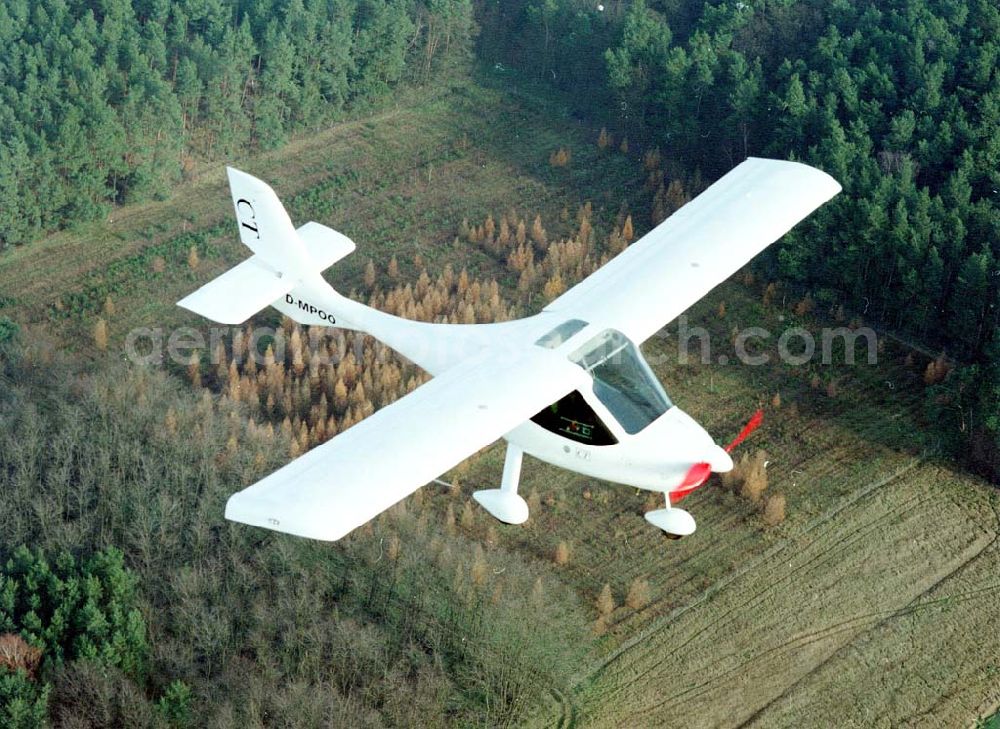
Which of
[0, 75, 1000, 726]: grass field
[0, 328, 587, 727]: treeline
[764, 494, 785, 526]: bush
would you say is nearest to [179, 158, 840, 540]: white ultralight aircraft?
[0, 328, 587, 727]: treeline

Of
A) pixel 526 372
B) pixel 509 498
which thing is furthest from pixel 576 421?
pixel 509 498

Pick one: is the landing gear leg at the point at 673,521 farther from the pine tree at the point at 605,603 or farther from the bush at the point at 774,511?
the bush at the point at 774,511

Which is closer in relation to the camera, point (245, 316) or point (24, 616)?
point (24, 616)

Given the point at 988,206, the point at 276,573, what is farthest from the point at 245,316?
the point at 988,206

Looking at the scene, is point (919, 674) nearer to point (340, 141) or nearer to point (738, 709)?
point (738, 709)

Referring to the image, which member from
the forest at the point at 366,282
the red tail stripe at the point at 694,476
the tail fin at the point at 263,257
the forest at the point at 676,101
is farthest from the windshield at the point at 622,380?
the forest at the point at 676,101

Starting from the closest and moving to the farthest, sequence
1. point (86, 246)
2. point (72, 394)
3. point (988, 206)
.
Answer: point (72, 394)
point (988, 206)
point (86, 246)

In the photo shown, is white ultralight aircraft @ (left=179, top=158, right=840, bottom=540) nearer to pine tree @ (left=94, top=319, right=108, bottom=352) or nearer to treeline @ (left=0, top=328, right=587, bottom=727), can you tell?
treeline @ (left=0, top=328, right=587, bottom=727)

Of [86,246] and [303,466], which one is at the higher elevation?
[303,466]
